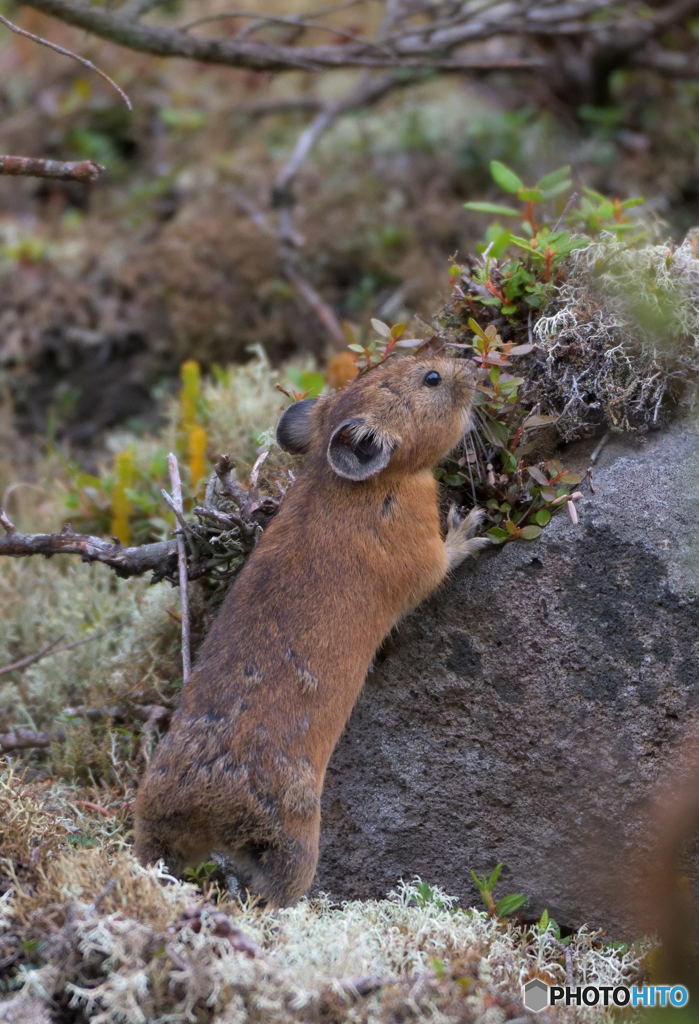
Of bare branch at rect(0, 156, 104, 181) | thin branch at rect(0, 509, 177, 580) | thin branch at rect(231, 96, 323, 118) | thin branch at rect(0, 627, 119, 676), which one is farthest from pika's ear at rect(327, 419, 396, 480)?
thin branch at rect(231, 96, 323, 118)

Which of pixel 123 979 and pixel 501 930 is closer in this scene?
pixel 123 979

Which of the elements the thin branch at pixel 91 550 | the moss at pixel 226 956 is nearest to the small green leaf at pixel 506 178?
the thin branch at pixel 91 550

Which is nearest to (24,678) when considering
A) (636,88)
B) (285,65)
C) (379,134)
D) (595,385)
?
(595,385)

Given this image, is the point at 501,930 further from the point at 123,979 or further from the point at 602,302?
the point at 602,302

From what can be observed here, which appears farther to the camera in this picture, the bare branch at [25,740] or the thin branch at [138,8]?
the thin branch at [138,8]

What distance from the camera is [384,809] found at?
509cm

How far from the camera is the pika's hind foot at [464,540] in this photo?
505cm

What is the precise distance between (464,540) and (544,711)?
33.2 inches

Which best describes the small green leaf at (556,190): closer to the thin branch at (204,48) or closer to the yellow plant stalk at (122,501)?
the thin branch at (204,48)

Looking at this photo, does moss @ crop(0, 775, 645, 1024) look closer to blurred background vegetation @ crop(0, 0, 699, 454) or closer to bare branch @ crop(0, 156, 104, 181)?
bare branch @ crop(0, 156, 104, 181)

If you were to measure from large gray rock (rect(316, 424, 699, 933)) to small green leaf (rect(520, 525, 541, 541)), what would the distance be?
0.06m

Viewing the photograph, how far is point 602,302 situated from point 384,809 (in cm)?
262

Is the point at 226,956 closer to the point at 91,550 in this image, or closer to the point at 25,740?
the point at 91,550

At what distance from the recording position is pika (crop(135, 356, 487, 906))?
14.4 feet
